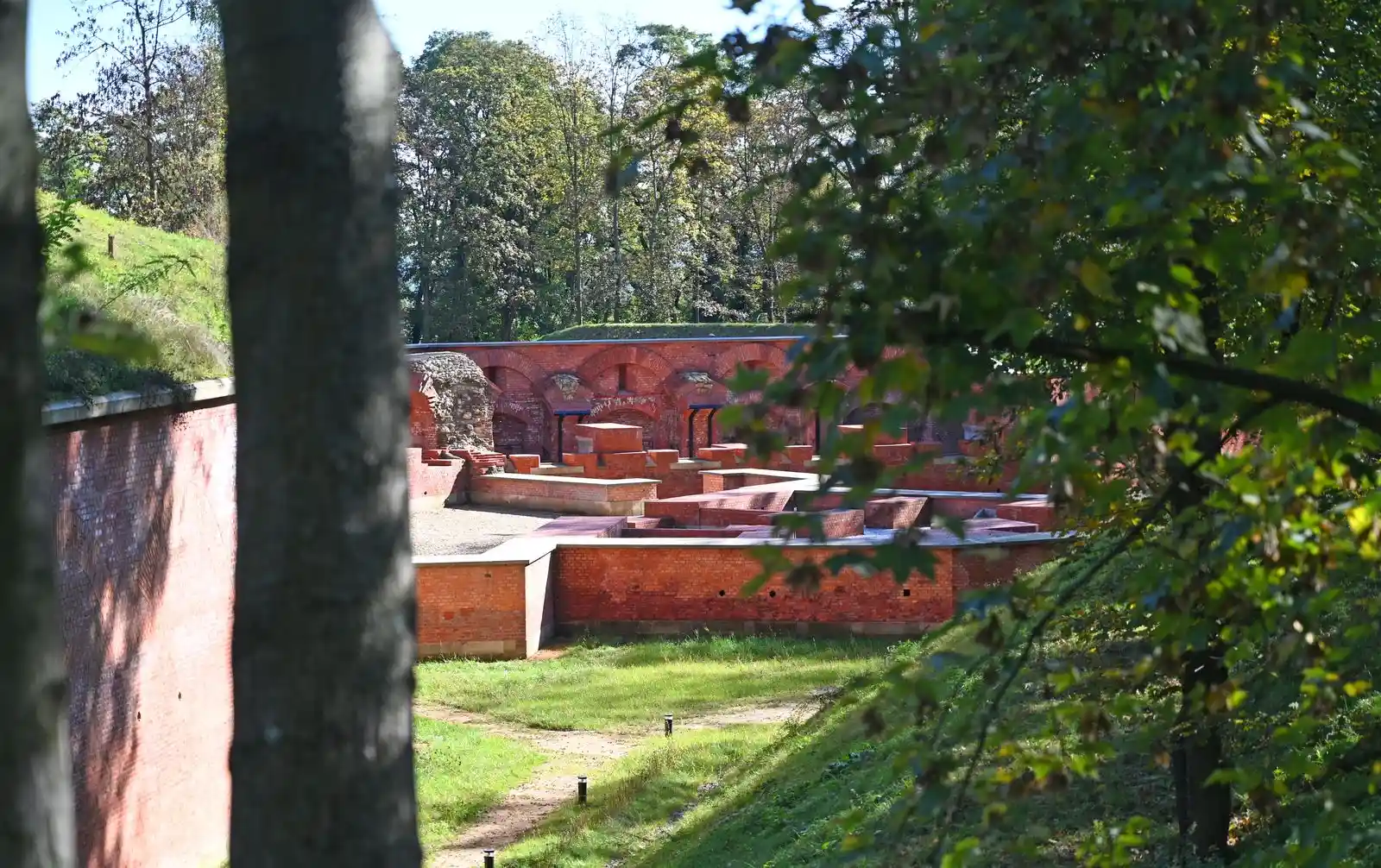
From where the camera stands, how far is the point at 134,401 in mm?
9164

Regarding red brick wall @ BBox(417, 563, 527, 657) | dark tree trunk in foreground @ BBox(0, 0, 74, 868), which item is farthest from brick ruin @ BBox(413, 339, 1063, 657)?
dark tree trunk in foreground @ BBox(0, 0, 74, 868)

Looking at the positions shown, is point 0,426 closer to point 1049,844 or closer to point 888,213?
point 888,213

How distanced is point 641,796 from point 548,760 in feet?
4.93

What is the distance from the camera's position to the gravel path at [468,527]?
20641 mm

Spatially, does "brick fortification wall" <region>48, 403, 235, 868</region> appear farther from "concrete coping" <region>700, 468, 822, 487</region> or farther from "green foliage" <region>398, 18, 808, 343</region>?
"green foliage" <region>398, 18, 808, 343</region>

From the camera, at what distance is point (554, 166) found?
4466 centimetres

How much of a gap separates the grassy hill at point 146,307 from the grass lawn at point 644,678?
4.71 m

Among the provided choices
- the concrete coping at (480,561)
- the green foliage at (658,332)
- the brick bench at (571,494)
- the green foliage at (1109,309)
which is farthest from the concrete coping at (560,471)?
the green foliage at (1109,309)

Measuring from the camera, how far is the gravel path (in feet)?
67.7

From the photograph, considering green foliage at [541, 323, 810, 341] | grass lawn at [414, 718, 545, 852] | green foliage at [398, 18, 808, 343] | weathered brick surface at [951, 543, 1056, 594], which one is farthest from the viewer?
green foliage at [398, 18, 808, 343]

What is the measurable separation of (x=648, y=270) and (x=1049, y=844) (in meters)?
39.0

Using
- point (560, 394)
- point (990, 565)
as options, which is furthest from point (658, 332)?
point (990, 565)

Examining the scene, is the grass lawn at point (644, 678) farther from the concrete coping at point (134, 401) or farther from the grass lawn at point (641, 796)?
the concrete coping at point (134, 401)

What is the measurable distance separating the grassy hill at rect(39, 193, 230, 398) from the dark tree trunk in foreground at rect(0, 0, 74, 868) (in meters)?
5.00
